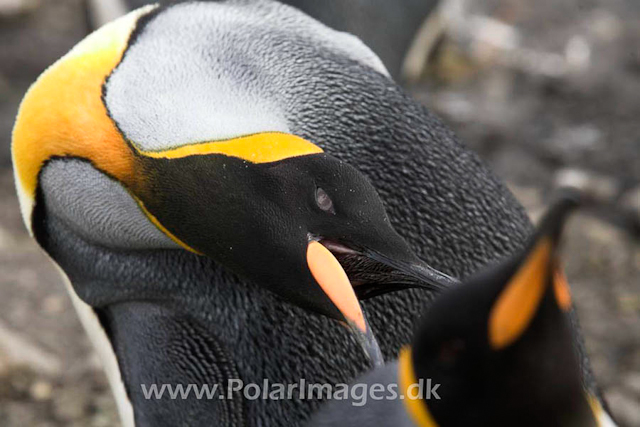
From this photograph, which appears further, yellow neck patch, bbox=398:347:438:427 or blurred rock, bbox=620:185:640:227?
blurred rock, bbox=620:185:640:227

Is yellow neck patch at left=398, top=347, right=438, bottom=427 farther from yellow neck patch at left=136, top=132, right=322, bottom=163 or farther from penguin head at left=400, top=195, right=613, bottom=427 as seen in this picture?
yellow neck patch at left=136, top=132, right=322, bottom=163

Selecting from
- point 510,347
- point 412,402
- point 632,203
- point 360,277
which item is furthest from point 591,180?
point 510,347

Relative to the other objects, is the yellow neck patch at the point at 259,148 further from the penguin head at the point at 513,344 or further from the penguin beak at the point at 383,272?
the penguin head at the point at 513,344

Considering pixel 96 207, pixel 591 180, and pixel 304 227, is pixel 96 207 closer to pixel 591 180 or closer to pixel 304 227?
pixel 304 227

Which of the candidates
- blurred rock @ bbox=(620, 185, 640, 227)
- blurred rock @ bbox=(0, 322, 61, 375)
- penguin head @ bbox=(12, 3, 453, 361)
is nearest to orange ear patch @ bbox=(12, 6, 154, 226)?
penguin head @ bbox=(12, 3, 453, 361)

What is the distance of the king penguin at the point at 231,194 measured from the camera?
1.49 meters

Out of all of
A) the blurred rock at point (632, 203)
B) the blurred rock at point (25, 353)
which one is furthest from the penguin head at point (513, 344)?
the blurred rock at point (632, 203)

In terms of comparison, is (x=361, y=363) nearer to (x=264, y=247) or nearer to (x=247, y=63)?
(x=264, y=247)

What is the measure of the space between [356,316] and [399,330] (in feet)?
0.86

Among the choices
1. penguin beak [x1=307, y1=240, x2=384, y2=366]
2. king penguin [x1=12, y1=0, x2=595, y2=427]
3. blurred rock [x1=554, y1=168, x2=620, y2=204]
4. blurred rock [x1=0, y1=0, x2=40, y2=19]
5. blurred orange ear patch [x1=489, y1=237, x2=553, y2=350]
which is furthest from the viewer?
blurred rock [x1=0, y1=0, x2=40, y2=19]

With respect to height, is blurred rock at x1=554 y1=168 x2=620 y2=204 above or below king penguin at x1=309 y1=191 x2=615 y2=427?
below

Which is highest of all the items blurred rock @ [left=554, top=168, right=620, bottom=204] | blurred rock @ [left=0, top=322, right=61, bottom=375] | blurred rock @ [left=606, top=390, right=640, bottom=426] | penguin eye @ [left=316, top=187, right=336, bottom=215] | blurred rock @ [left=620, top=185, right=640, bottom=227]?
penguin eye @ [left=316, top=187, right=336, bottom=215]

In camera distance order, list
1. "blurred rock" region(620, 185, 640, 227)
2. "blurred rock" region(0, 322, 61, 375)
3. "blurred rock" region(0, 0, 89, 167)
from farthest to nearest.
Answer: "blurred rock" region(0, 0, 89, 167) < "blurred rock" region(620, 185, 640, 227) < "blurred rock" region(0, 322, 61, 375)

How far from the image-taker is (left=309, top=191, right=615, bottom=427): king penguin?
36.4 inches
